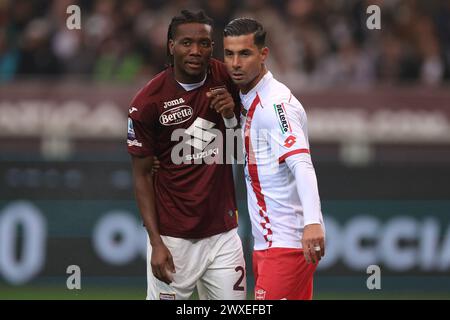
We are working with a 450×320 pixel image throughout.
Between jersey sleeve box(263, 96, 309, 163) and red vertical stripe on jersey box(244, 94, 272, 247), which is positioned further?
red vertical stripe on jersey box(244, 94, 272, 247)

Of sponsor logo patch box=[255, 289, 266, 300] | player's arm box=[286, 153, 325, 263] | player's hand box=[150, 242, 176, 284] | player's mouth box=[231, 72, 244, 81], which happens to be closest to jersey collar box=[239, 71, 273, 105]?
player's mouth box=[231, 72, 244, 81]

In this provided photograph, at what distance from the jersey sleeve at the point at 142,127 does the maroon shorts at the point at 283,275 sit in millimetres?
1068

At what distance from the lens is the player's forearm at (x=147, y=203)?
262 inches

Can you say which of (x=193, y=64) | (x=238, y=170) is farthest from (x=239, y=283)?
(x=238, y=170)

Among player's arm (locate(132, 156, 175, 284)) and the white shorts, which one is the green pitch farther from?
player's arm (locate(132, 156, 175, 284))

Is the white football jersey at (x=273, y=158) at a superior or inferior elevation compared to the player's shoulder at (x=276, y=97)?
inferior

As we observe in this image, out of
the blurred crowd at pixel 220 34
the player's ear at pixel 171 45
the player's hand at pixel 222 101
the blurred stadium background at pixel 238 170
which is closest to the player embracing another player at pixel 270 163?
the player's hand at pixel 222 101

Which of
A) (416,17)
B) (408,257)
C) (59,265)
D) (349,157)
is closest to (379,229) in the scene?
(408,257)

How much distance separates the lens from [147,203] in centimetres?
667

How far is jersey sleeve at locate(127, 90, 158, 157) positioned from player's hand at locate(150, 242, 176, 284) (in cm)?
63

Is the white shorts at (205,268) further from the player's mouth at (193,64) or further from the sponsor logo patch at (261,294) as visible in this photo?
the player's mouth at (193,64)

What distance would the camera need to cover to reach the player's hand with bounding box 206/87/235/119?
652cm

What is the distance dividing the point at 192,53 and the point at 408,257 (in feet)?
17.6

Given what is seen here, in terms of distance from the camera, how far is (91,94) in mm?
12812
